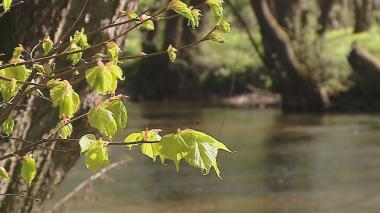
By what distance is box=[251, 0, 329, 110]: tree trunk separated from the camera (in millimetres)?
21312

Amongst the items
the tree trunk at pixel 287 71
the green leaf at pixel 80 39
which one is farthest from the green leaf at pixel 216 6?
the tree trunk at pixel 287 71

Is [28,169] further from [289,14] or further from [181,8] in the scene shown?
[289,14]

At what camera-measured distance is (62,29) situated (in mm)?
3893

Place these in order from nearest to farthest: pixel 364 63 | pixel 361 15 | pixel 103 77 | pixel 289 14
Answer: pixel 103 77 < pixel 364 63 < pixel 289 14 < pixel 361 15

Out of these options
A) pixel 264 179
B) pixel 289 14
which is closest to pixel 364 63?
pixel 264 179

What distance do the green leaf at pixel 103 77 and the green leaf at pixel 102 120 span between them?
106mm

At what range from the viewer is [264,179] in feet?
37.1

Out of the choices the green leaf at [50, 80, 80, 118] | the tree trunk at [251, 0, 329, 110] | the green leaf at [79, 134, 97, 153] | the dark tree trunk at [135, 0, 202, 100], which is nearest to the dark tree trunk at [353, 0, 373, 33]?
the dark tree trunk at [135, 0, 202, 100]

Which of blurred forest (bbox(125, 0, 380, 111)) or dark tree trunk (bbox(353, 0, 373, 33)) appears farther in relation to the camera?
dark tree trunk (bbox(353, 0, 373, 33))

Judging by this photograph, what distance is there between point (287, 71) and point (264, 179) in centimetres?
1063

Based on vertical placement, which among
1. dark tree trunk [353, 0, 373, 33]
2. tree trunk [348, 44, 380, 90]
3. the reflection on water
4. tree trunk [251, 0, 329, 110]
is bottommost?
the reflection on water

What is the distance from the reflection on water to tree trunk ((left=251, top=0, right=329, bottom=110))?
13.1 feet

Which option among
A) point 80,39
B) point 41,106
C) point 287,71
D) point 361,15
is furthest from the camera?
point 361,15

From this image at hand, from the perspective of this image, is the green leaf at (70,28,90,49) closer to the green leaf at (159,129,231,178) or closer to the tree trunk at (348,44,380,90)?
the green leaf at (159,129,231,178)
